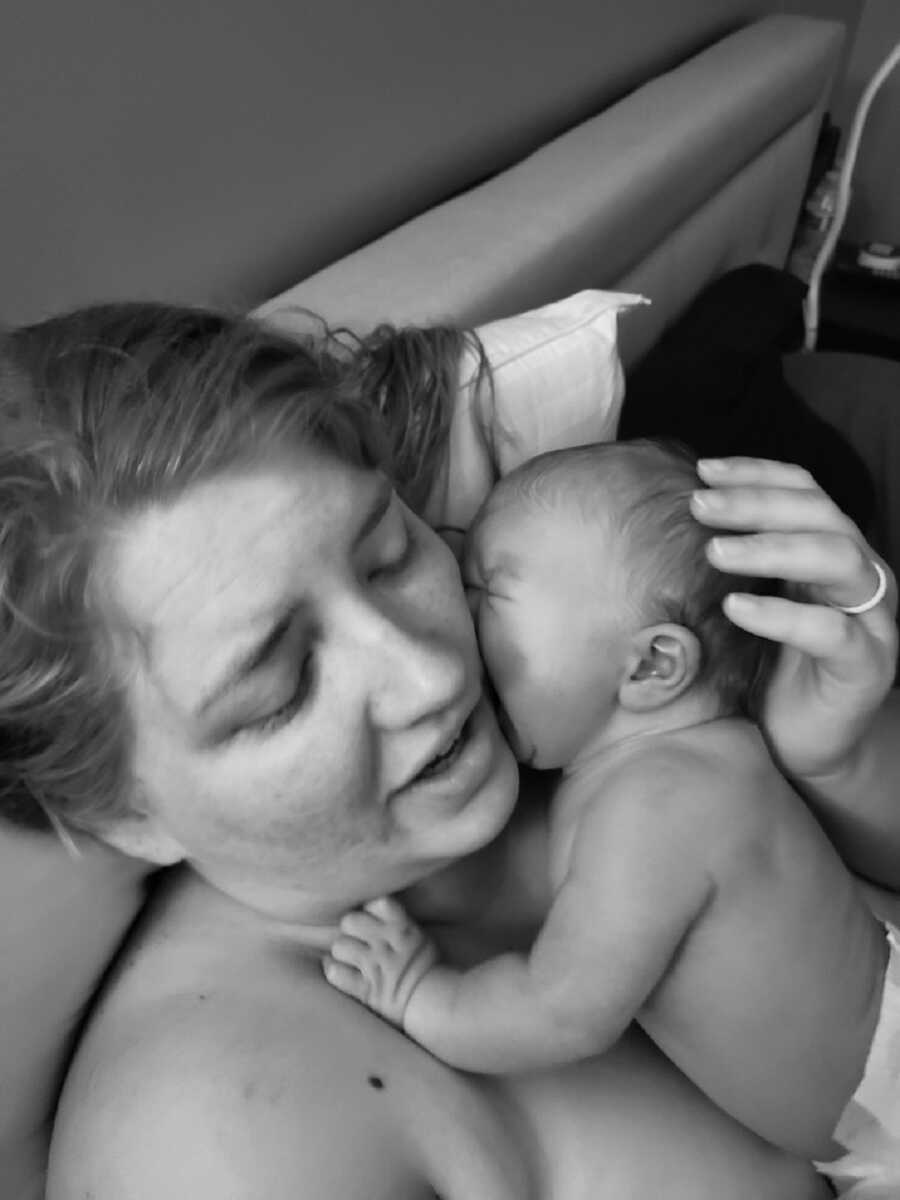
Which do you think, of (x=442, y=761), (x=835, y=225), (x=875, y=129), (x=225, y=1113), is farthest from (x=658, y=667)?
(x=875, y=129)

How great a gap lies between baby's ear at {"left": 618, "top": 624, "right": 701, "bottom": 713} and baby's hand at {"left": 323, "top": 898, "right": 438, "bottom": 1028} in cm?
25

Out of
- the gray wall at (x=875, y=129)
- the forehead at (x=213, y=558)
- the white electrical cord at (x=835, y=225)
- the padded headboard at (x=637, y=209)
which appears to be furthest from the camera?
the gray wall at (x=875, y=129)

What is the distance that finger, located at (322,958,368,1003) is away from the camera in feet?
2.60

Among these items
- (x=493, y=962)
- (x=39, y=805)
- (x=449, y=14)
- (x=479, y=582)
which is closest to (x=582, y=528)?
(x=479, y=582)

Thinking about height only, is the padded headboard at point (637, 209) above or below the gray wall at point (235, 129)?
below

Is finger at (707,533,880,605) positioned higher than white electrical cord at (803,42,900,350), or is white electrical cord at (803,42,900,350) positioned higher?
finger at (707,533,880,605)

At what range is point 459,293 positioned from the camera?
41.8 inches

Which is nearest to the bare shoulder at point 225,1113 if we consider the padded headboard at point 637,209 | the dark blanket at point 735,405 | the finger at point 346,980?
the finger at point 346,980

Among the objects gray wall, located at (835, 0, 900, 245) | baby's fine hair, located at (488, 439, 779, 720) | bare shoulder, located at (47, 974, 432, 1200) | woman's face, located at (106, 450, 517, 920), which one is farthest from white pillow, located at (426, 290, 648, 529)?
gray wall, located at (835, 0, 900, 245)

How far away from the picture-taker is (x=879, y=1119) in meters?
0.83

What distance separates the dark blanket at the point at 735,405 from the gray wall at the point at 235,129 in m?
0.39

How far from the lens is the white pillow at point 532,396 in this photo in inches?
36.5

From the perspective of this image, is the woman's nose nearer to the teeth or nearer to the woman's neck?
the teeth

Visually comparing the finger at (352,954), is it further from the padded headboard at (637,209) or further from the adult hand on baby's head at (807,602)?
the padded headboard at (637,209)
